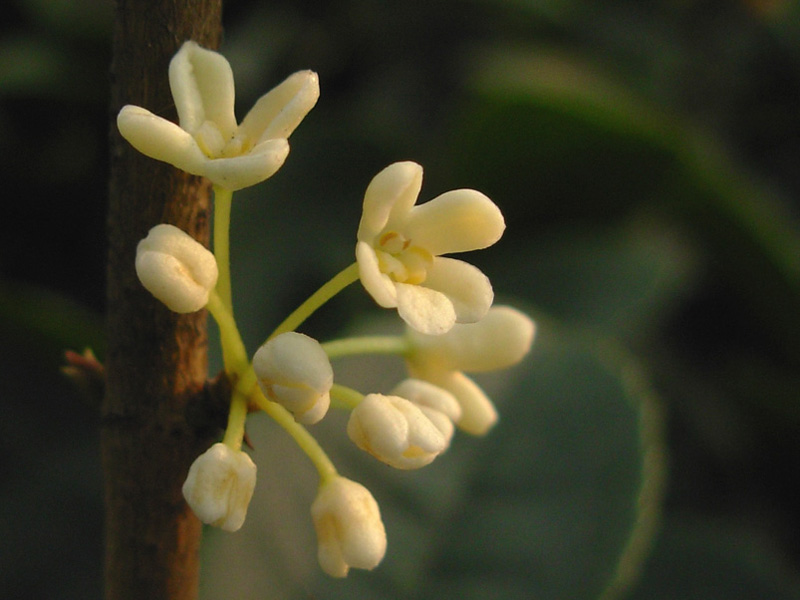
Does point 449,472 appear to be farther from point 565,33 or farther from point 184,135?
point 565,33

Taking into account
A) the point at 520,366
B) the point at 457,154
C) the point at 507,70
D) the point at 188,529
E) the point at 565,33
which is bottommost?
the point at 188,529

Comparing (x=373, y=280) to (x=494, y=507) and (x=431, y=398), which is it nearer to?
(x=431, y=398)

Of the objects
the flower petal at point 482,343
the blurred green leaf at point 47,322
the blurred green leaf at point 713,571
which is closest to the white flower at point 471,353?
the flower petal at point 482,343

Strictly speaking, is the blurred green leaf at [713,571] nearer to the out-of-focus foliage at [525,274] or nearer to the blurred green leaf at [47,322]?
the out-of-focus foliage at [525,274]

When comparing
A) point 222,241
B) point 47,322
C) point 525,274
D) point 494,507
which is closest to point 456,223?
point 222,241

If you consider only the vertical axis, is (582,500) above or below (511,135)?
→ below

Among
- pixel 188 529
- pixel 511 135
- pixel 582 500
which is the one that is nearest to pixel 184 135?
pixel 188 529
